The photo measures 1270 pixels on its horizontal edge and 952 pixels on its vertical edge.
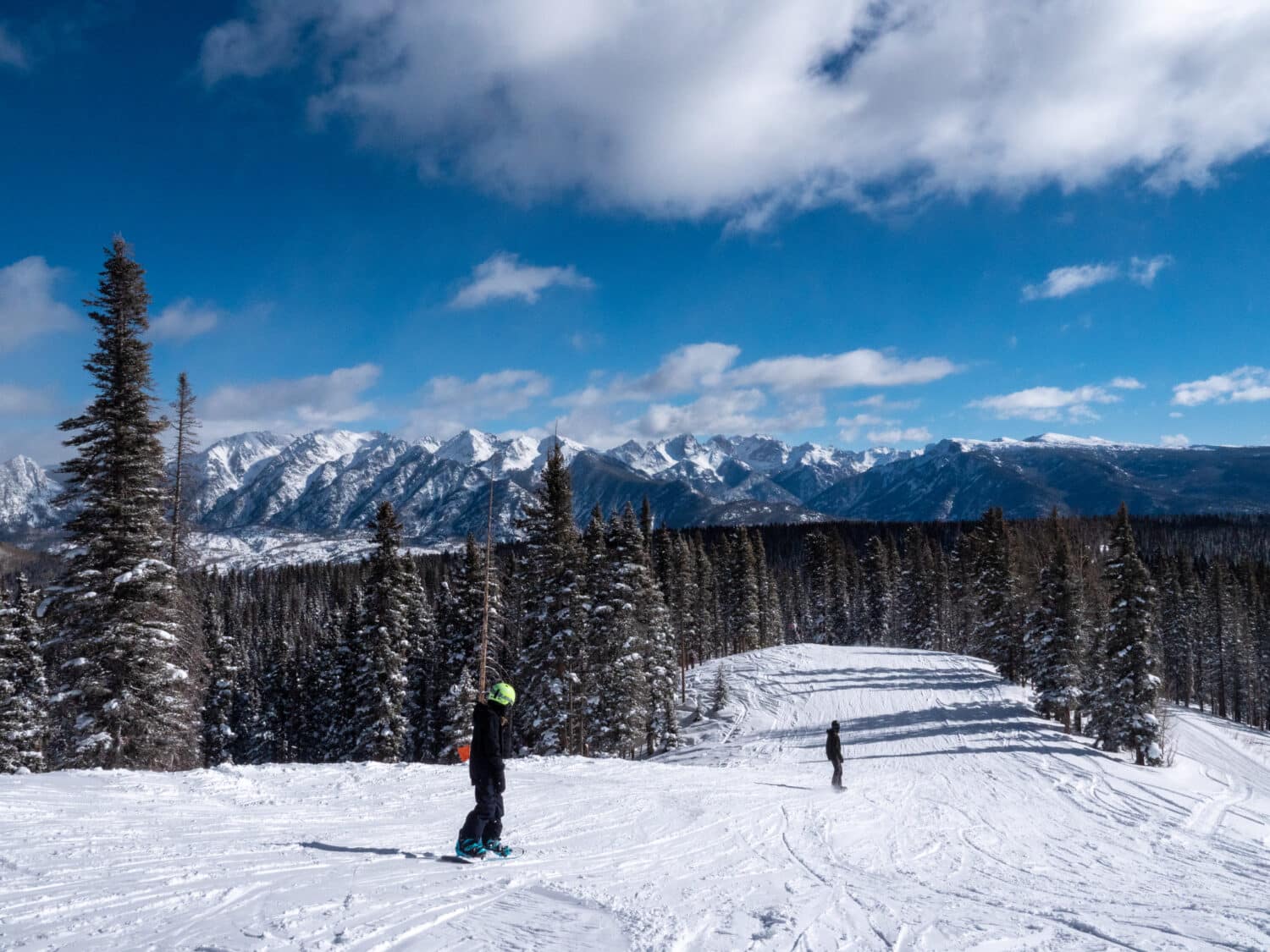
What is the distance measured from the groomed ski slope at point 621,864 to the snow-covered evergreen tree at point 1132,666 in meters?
8.61

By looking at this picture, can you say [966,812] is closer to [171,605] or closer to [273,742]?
[171,605]

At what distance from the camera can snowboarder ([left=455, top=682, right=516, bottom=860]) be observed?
8.59 metres

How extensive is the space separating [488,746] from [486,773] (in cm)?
33

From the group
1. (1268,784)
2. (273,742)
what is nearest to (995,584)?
(1268,784)

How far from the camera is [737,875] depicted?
9125 millimetres

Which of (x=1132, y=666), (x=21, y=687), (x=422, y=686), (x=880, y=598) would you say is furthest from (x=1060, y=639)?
(x=21, y=687)

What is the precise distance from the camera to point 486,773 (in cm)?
860

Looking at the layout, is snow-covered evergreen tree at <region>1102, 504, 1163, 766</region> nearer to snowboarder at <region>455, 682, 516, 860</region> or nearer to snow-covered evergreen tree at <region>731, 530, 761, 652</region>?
snowboarder at <region>455, 682, 516, 860</region>

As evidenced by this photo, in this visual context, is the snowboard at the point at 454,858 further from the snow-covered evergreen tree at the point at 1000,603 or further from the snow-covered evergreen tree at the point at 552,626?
the snow-covered evergreen tree at the point at 1000,603

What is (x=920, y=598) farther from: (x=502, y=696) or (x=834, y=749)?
(x=502, y=696)

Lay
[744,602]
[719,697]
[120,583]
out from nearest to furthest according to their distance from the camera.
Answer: [120,583] < [719,697] < [744,602]

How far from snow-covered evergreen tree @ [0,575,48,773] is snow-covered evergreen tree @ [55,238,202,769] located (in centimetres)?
837

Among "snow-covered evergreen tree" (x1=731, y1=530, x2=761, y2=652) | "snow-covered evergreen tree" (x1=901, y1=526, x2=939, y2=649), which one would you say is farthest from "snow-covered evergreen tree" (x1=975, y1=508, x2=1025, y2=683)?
"snow-covered evergreen tree" (x1=731, y1=530, x2=761, y2=652)

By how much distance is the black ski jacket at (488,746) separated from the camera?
859 cm
